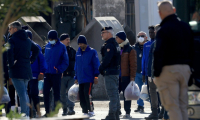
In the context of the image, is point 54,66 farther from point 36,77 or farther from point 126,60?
point 126,60

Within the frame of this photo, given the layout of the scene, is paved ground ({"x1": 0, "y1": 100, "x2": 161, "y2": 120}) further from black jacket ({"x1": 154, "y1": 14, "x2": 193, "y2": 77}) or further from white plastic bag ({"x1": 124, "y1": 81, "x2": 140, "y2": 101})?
black jacket ({"x1": 154, "y1": 14, "x2": 193, "y2": 77})

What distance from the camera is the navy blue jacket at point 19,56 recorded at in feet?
26.6

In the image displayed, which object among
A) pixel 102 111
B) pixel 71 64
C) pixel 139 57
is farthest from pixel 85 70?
pixel 139 57

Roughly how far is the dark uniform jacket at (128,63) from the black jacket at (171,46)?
12.7ft

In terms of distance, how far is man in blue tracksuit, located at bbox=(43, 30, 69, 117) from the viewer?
952 centimetres

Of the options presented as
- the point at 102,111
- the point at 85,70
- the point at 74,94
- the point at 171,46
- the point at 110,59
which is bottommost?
the point at 102,111

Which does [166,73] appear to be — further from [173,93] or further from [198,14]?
[198,14]

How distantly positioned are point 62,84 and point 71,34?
502 cm

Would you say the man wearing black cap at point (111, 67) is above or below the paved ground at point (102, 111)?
above

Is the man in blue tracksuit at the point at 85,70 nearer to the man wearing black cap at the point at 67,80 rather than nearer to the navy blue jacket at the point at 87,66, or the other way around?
the navy blue jacket at the point at 87,66

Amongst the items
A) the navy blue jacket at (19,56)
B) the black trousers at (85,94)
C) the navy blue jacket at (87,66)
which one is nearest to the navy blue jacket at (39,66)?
the navy blue jacket at (87,66)

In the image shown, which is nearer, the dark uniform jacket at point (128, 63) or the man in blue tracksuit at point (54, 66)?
the man in blue tracksuit at point (54, 66)

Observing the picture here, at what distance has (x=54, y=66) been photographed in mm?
9531

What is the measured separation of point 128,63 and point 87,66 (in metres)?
0.89
